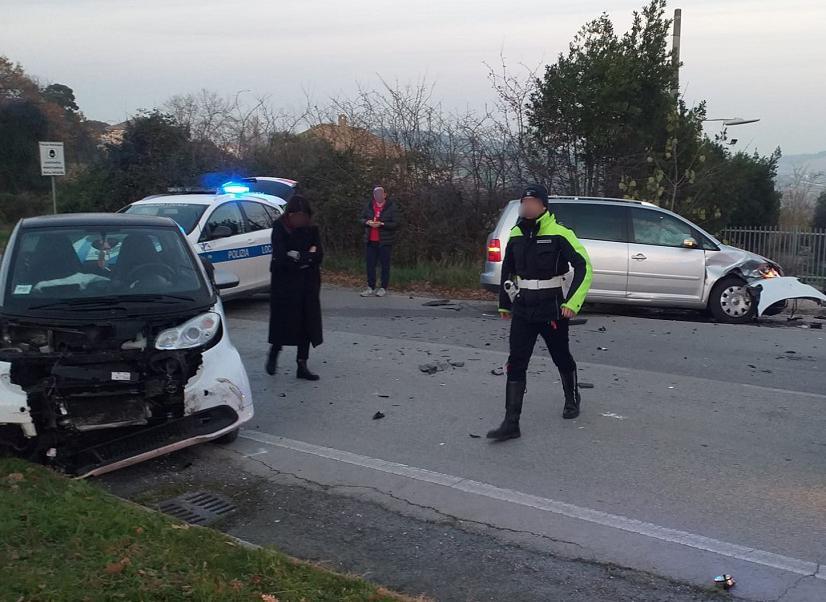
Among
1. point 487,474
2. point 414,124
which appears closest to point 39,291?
point 487,474

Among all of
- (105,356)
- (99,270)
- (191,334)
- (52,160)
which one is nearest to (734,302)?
(191,334)

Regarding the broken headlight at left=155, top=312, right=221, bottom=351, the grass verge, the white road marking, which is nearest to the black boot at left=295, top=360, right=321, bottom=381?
the white road marking

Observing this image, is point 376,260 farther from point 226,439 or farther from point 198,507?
point 198,507

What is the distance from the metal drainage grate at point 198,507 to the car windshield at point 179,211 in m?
7.28

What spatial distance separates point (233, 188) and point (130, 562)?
1000cm

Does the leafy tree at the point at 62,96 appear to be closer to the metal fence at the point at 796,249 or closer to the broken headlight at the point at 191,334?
the metal fence at the point at 796,249

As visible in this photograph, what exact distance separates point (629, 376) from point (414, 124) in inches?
461

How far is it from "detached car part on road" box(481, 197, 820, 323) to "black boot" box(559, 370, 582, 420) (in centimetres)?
566

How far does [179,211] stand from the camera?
41.2 feet

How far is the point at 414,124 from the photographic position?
19359mm

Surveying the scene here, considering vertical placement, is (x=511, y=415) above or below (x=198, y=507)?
above

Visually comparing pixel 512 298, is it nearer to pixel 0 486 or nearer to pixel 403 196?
pixel 0 486

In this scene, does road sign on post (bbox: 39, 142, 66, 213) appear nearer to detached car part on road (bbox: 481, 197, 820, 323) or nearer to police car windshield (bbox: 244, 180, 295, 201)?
police car windshield (bbox: 244, 180, 295, 201)

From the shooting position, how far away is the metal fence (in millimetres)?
18656
